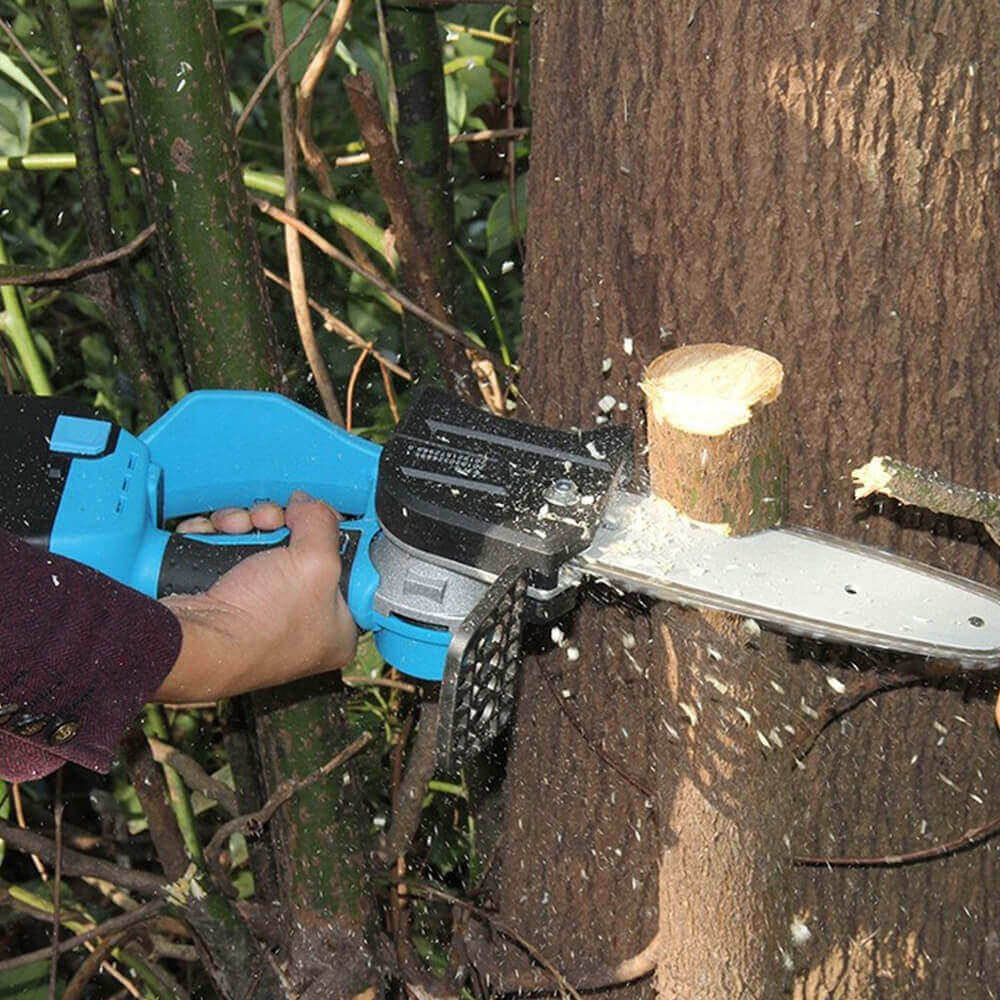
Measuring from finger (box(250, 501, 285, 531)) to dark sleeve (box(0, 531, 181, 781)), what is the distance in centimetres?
25

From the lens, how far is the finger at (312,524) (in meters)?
1.35

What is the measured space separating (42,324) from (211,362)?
126 cm

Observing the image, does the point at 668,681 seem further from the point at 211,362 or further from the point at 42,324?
the point at 42,324

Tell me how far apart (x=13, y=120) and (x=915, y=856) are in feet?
4.67

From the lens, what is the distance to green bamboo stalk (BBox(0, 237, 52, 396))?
176 centimetres

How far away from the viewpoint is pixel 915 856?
1468 millimetres

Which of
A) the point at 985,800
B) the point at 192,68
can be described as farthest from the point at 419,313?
the point at 985,800

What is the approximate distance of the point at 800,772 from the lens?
4.53 feet

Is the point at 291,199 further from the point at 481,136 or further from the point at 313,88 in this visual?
the point at 481,136

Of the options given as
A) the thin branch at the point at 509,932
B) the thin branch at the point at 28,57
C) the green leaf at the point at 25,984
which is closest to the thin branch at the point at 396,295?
the thin branch at the point at 28,57

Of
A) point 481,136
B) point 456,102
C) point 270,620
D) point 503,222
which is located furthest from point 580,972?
point 456,102

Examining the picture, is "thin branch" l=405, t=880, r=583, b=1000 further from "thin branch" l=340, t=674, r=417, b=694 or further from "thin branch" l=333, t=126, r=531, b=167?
"thin branch" l=333, t=126, r=531, b=167

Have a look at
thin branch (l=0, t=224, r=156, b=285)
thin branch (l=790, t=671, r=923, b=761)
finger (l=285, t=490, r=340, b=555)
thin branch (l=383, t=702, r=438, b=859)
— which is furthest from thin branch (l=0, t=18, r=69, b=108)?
thin branch (l=790, t=671, r=923, b=761)

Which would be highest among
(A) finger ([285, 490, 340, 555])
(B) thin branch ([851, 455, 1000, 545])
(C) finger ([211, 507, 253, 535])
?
(B) thin branch ([851, 455, 1000, 545])
